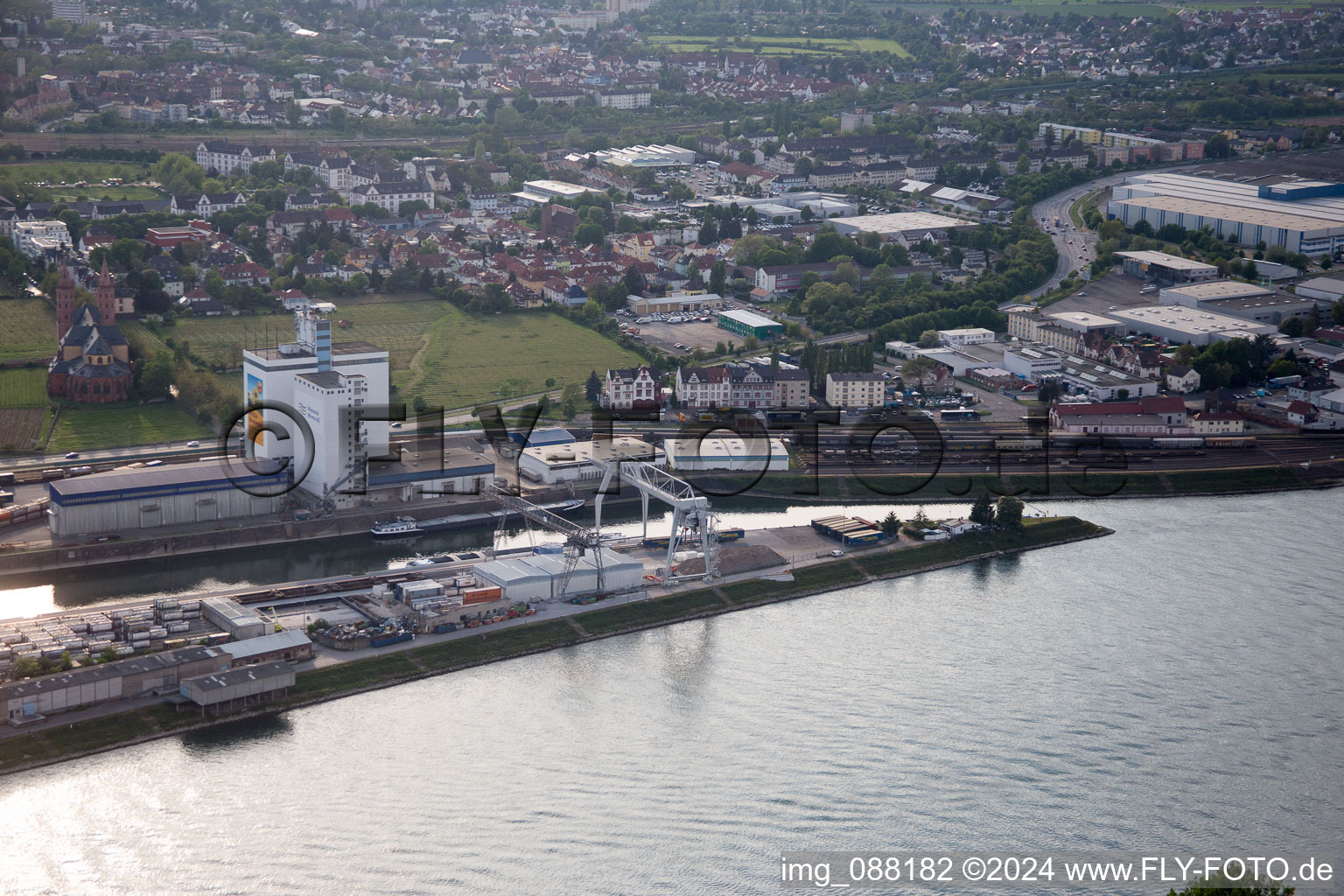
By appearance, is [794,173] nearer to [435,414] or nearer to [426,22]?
[435,414]

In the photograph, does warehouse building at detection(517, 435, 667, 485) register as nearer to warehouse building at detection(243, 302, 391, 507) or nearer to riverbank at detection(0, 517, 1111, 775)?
warehouse building at detection(243, 302, 391, 507)

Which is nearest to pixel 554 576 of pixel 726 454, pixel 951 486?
pixel 726 454

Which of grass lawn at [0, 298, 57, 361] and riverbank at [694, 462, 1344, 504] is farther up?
grass lawn at [0, 298, 57, 361]

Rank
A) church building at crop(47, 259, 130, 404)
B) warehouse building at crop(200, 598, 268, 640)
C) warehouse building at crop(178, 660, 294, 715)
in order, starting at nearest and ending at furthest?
1. warehouse building at crop(178, 660, 294, 715)
2. warehouse building at crop(200, 598, 268, 640)
3. church building at crop(47, 259, 130, 404)

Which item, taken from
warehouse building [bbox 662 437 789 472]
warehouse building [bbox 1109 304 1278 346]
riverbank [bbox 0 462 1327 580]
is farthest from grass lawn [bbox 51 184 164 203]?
warehouse building [bbox 1109 304 1278 346]

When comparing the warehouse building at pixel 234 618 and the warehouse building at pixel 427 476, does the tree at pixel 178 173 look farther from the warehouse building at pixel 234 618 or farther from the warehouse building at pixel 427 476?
the warehouse building at pixel 234 618

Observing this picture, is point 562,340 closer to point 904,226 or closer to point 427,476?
point 427,476

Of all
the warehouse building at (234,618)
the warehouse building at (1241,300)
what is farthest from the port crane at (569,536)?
the warehouse building at (1241,300)

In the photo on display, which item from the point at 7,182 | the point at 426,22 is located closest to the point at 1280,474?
the point at 7,182
